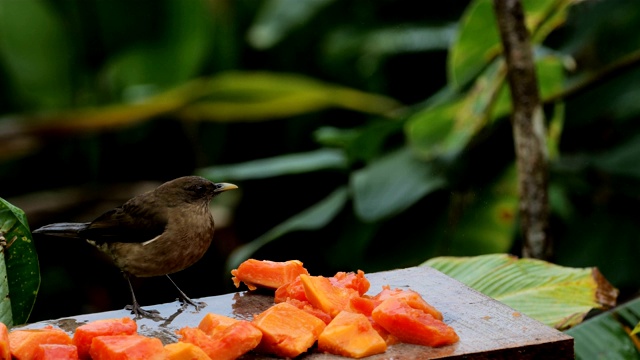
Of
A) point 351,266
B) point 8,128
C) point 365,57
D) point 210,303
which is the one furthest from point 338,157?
point 210,303

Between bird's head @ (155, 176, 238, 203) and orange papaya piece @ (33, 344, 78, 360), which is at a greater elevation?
bird's head @ (155, 176, 238, 203)

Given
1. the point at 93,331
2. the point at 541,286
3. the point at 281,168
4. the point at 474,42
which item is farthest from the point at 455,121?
the point at 93,331

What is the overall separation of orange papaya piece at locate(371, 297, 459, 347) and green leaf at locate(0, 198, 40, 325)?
836 mm

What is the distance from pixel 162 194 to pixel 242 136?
3631 mm

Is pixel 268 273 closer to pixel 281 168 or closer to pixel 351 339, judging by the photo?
pixel 351 339

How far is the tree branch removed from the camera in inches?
112

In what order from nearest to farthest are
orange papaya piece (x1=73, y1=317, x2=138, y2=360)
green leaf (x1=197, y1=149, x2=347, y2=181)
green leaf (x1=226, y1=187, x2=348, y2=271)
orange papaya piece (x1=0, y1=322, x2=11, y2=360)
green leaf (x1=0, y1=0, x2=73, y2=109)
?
orange papaya piece (x1=0, y1=322, x2=11, y2=360) < orange papaya piece (x1=73, y1=317, x2=138, y2=360) < green leaf (x1=226, y1=187, x2=348, y2=271) < green leaf (x1=197, y1=149, x2=347, y2=181) < green leaf (x1=0, y1=0, x2=73, y2=109)

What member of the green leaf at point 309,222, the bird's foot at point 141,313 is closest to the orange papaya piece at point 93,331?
the bird's foot at point 141,313

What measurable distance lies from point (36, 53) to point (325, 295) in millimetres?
3901

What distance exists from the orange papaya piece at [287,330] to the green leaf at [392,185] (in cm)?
151

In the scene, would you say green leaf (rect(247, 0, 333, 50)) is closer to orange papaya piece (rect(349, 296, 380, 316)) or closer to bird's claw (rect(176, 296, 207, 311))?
bird's claw (rect(176, 296, 207, 311))

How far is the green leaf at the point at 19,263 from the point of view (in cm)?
219

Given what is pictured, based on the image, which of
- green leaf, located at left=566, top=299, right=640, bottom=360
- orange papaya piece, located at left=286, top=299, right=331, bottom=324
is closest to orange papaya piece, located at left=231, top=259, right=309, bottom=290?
orange papaya piece, located at left=286, top=299, right=331, bottom=324

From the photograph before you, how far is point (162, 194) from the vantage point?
2.20 meters
